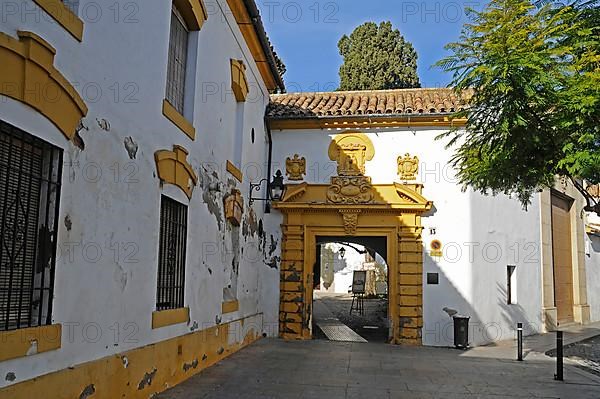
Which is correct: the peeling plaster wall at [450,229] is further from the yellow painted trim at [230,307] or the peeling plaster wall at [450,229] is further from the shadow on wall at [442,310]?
the yellow painted trim at [230,307]

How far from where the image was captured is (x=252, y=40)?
463 inches

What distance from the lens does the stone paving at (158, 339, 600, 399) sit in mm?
7273

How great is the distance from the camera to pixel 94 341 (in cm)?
511

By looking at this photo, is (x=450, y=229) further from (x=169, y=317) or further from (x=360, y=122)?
(x=169, y=317)

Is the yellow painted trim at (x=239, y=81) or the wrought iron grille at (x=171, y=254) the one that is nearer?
the wrought iron grille at (x=171, y=254)

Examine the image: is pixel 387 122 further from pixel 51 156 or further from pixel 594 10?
pixel 51 156

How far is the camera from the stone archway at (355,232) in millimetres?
12602

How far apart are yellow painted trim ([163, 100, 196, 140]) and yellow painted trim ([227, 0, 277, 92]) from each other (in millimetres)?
3303

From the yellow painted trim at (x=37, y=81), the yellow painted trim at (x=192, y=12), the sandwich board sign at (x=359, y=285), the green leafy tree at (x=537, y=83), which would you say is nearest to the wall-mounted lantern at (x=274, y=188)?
the yellow painted trim at (x=192, y=12)

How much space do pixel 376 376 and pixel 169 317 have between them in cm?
345

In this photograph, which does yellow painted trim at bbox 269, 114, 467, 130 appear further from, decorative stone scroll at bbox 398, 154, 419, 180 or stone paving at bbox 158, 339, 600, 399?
stone paving at bbox 158, 339, 600, 399

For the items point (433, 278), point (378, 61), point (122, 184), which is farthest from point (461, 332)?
point (378, 61)

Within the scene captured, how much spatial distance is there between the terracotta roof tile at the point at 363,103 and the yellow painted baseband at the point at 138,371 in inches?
239

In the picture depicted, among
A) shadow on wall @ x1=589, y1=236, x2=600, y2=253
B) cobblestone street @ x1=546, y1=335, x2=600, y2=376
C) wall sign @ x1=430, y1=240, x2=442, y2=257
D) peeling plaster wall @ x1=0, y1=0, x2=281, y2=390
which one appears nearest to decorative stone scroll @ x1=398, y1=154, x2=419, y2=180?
wall sign @ x1=430, y1=240, x2=442, y2=257
